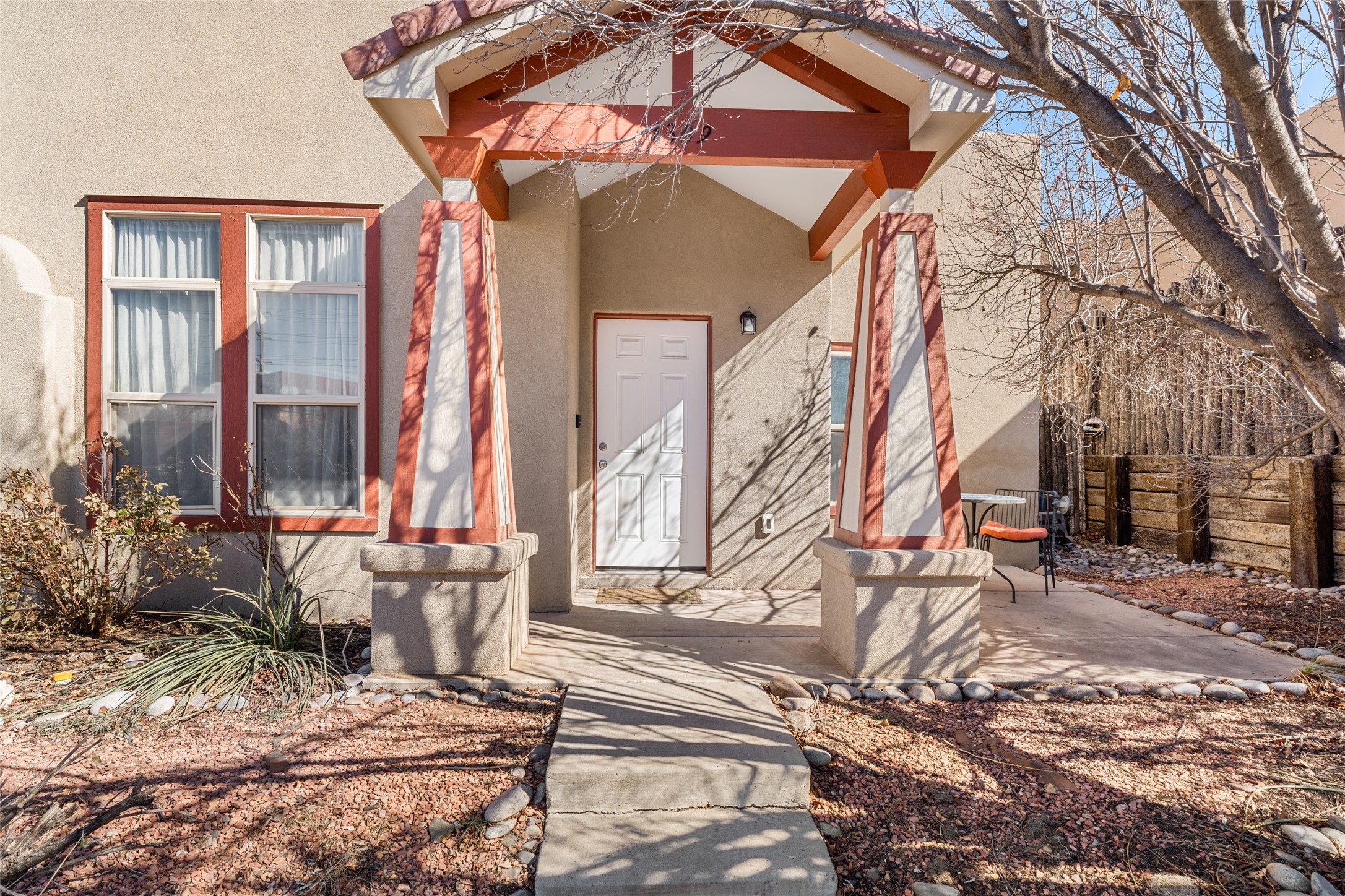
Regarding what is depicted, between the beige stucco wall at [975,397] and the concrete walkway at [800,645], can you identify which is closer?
the concrete walkway at [800,645]

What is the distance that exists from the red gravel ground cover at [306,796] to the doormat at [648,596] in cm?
195

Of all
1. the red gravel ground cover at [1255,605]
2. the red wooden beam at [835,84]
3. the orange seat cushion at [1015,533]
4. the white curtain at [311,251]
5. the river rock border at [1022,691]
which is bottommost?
the river rock border at [1022,691]

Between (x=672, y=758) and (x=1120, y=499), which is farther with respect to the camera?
(x=1120, y=499)

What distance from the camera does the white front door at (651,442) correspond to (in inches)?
232

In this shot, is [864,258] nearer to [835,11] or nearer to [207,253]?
[835,11]

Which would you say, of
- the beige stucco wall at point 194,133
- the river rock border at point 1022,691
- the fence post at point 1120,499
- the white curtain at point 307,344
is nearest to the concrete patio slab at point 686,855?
the river rock border at point 1022,691

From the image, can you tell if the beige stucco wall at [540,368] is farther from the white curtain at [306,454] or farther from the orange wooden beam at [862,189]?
the orange wooden beam at [862,189]

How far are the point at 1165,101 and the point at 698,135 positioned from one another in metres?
2.00

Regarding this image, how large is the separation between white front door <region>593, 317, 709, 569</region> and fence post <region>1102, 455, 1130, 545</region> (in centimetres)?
488

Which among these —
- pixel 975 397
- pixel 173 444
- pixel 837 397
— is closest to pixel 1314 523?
pixel 975 397

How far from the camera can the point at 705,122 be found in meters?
3.79

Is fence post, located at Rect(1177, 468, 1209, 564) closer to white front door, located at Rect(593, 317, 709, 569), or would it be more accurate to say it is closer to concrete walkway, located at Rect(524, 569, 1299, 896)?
concrete walkway, located at Rect(524, 569, 1299, 896)

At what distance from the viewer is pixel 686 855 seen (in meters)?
2.30

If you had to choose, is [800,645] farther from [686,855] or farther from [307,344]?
[307,344]
